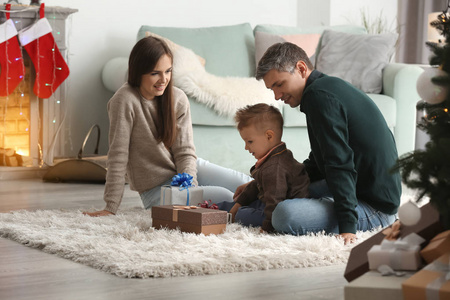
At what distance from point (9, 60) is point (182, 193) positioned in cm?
204

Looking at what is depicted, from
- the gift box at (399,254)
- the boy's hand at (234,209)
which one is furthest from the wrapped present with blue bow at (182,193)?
the gift box at (399,254)

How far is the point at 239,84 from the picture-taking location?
372 cm

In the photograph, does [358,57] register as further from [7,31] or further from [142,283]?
[142,283]

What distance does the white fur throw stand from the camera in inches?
141

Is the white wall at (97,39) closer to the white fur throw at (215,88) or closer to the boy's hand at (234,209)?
the white fur throw at (215,88)

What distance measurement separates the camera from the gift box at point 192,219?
2.03 meters

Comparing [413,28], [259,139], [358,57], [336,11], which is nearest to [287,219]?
[259,139]

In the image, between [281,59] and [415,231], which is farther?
[281,59]

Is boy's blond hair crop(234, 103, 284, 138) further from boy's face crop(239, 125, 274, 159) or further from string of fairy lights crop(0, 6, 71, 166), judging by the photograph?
string of fairy lights crop(0, 6, 71, 166)

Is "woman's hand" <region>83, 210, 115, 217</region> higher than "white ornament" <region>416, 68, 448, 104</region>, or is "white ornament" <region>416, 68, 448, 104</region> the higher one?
"white ornament" <region>416, 68, 448, 104</region>

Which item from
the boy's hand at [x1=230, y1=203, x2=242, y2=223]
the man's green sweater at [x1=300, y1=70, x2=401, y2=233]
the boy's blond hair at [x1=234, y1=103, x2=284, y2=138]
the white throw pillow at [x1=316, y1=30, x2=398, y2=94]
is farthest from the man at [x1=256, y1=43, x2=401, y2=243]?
the white throw pillow at [x1=316, y1=30, x2=398, y2=94]

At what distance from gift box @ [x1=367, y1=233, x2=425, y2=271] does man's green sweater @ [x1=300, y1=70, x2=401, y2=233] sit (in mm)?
633

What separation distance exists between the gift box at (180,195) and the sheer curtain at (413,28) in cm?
364

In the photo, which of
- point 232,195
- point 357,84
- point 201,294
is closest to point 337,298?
point 201,294
